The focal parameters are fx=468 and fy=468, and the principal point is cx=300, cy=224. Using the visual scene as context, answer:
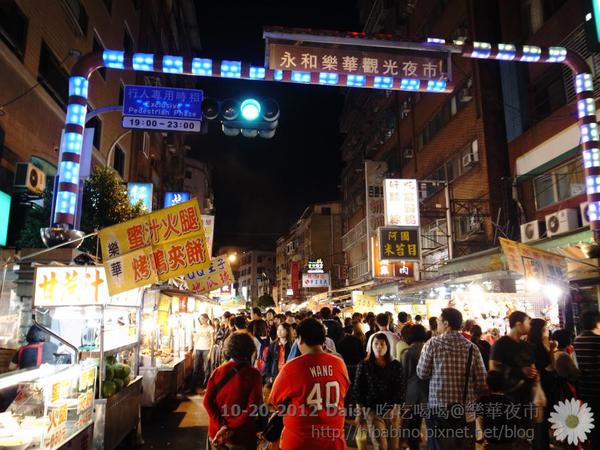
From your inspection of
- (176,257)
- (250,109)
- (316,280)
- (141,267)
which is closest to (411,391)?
(176,257)

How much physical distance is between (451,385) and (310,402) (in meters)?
1.95

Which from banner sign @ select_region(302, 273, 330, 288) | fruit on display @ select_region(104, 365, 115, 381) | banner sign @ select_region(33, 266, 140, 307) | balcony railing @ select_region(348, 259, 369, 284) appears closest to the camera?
banner sign @ select_region(33, 266, 140, 307)

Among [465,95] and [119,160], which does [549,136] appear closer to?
[465,95]

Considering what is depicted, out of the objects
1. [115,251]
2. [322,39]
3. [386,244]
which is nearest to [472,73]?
[386,244]

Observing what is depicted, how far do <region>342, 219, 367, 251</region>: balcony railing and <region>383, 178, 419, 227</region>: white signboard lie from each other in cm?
1225

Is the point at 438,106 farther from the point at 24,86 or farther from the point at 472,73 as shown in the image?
the point at 24,86

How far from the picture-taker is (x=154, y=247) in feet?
22.1

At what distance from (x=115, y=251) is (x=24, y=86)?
25.0 feet

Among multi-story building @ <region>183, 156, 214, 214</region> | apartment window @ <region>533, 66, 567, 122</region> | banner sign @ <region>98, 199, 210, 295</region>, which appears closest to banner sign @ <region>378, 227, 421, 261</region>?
apartment window @ <region>533, 66, 567, 122</region>

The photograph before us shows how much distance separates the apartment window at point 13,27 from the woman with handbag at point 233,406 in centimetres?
1030

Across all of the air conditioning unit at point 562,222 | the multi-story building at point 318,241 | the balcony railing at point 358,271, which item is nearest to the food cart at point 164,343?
the air conditioning unit at point 562,222

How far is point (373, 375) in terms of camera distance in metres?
5.75

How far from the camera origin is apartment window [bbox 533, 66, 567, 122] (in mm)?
15195

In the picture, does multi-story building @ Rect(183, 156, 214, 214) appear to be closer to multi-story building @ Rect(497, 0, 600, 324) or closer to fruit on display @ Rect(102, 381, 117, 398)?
multi-story building @ Rect(497, 0, 600, 324)
